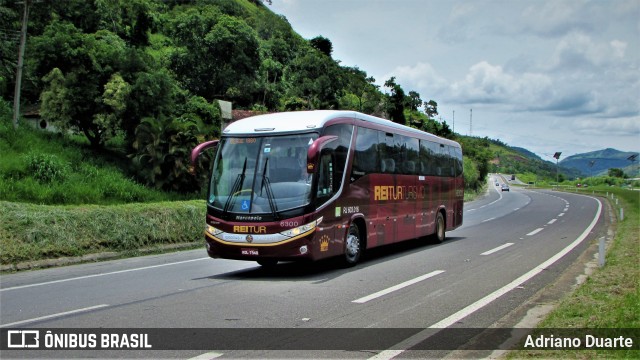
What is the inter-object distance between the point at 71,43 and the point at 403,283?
34081 millimetres

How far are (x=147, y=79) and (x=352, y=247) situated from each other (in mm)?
28447

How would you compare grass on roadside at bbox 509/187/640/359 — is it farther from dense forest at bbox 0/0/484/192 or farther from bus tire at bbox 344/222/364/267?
dense forest at bbox 0/0/484/192

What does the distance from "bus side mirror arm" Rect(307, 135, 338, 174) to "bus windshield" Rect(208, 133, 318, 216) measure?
1.09 ft

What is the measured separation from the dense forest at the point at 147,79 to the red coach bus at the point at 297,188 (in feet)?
64.2

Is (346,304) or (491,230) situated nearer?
(346,304)

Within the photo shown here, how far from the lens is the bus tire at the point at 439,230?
1912cm

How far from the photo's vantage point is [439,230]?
19.4 metres

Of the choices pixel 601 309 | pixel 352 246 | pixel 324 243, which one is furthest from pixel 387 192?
pixel 601 309

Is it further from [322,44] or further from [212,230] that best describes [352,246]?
[322,44]

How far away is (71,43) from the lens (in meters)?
38.1

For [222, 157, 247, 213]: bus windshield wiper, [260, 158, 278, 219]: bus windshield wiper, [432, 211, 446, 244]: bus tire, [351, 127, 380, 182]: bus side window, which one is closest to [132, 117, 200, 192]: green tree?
[432, 211, 446, 244]: bus tire

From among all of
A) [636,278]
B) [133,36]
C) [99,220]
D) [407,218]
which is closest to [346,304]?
[636,278]

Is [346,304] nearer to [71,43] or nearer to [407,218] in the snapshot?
[407,218]

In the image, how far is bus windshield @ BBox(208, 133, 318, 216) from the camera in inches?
447
